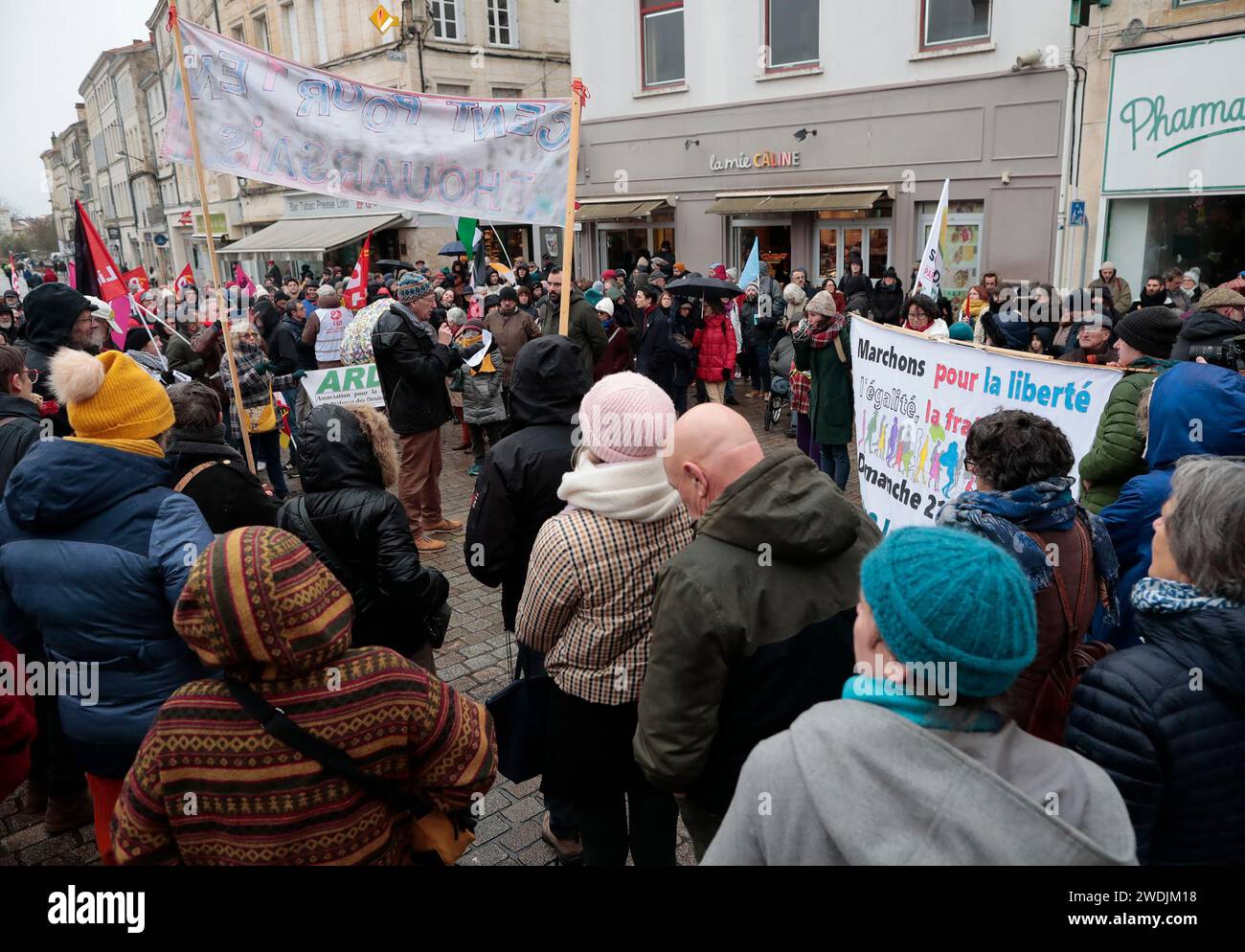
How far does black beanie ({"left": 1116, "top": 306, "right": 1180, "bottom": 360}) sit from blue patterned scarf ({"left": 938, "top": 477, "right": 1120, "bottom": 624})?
8.00 ft

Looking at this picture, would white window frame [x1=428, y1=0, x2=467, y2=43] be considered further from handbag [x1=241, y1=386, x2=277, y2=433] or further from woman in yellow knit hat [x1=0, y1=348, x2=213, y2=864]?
woman in yellow knit hat [x1=0, y1=348, x2=213, y2=864]

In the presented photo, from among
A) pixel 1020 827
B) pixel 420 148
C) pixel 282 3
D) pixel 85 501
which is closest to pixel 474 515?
pixel 85 501

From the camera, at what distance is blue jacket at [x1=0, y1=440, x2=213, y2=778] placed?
251 centimetres

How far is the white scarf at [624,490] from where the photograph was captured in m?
2.45

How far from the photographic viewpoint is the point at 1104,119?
1358cm

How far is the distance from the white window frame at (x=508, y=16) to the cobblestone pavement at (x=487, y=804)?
79.5ft

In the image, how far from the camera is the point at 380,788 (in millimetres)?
1834

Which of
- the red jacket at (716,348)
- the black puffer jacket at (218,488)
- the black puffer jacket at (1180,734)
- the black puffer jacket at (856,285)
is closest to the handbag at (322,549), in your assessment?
the black puffer jacket at (218,488)

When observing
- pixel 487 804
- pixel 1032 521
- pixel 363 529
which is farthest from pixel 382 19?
pixel 1032 521

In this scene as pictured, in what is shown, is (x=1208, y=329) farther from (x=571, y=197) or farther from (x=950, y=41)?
(x=950, y=41)

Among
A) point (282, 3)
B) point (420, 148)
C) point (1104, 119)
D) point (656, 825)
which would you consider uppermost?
point (282, 3)

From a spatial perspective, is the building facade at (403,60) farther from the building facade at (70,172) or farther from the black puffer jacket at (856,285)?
the building facade at (70,172)
